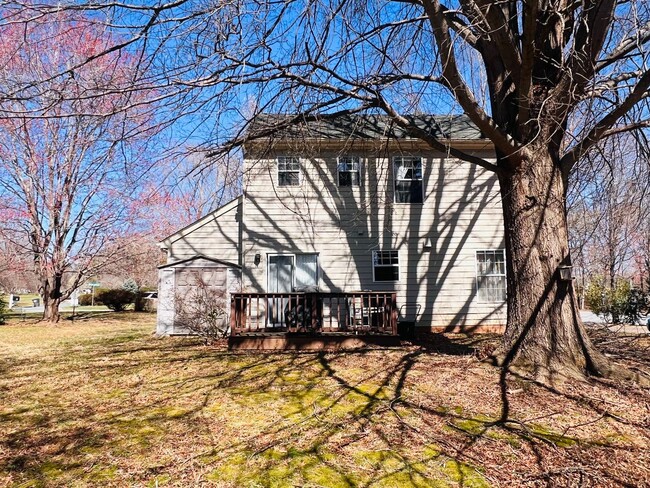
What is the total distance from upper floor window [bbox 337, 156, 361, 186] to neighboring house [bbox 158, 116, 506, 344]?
0.09ft

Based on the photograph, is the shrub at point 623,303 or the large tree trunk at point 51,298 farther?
the large tree trunk at point 51,298

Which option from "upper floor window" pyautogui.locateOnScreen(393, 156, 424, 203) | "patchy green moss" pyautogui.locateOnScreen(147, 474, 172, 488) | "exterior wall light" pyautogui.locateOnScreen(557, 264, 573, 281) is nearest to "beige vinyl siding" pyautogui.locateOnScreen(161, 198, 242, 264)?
"upper floor window" pyautogui.locateOnScreen(393, 156, 424, 203)

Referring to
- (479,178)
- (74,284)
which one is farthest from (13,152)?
(479,178)

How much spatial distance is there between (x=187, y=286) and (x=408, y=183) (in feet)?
23.0

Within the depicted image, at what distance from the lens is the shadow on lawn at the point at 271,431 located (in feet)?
10.2

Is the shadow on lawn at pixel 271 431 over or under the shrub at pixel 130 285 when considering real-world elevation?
under

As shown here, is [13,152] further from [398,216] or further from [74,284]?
[398,216]

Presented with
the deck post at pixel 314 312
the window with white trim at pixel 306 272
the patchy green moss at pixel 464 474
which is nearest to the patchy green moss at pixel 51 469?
the patchy green moss at pixel 464 474

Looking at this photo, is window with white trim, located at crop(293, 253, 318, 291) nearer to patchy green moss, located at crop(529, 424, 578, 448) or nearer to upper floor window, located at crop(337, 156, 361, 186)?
upper floor window, located at crop(337, 156, 361, 186)

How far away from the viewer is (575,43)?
5.22m

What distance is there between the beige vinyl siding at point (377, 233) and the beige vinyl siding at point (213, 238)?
85cm

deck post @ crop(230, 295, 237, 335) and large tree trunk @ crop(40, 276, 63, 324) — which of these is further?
large tree trunk @ crop(40, 276, 63, 324)

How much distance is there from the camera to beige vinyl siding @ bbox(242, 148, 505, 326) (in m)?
11.5

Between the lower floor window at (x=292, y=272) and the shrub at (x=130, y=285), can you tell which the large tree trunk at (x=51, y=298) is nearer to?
the lower floor window at (x=292, y=272)
